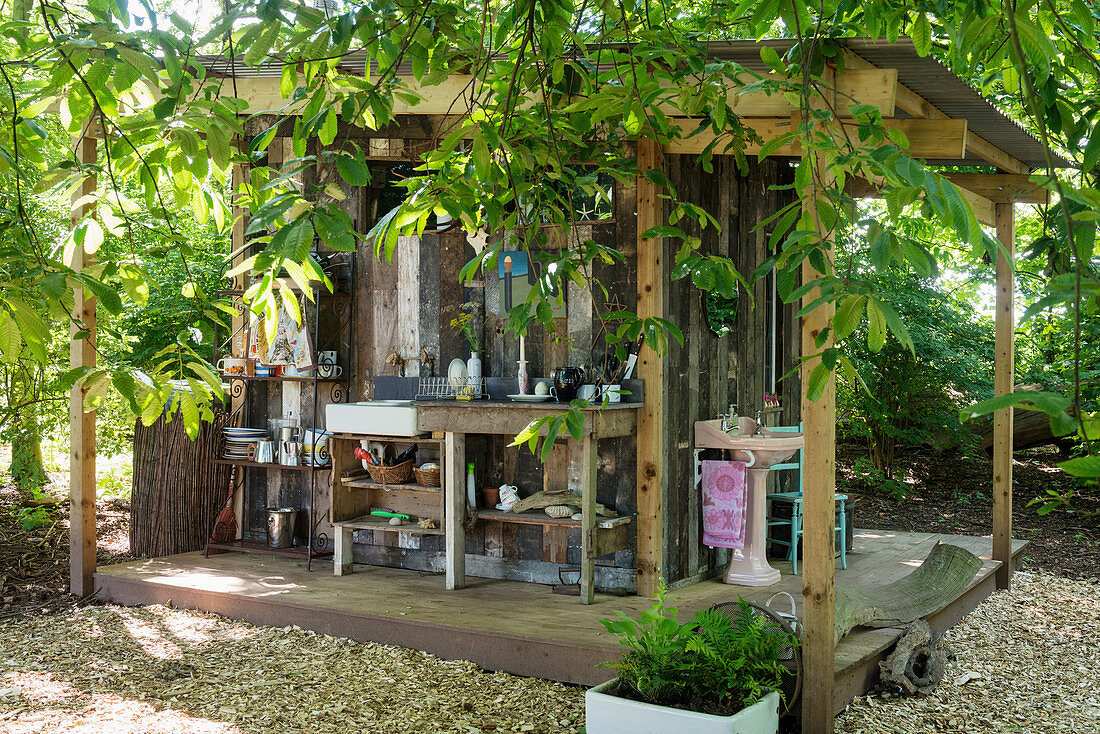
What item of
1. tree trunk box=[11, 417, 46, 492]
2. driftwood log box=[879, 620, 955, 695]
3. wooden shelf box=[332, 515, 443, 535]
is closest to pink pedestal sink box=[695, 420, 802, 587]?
driftwood log box=[879, 620, 955, 695]

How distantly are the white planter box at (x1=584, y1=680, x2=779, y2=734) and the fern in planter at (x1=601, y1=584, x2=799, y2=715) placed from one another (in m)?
0.06

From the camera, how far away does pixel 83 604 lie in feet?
18.5

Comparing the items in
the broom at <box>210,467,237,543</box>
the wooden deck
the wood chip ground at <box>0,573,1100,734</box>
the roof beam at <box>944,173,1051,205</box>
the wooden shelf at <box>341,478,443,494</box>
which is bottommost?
the wood chip ground at <box>0,573,1100,734</box>

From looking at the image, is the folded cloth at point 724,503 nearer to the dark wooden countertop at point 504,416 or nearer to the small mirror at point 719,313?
the dark wooden countertop at point 504,416

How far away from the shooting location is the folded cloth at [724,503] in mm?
5695

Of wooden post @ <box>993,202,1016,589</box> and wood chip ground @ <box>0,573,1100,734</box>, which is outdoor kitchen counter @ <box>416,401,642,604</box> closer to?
wood chip ground @ <box>0,573,1100,734</box>

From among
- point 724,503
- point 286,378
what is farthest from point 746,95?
point 286,378

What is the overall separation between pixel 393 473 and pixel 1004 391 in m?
3.88

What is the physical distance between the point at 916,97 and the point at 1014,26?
3.35 metres

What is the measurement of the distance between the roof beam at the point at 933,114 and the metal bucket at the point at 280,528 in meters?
4.44

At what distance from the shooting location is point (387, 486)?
577 cm

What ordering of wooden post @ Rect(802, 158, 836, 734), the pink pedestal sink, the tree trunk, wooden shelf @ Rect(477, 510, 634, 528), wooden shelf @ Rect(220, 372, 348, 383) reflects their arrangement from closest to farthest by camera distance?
wooden post @ Rect(802, 158, 836, 734)
wooden shelf @ Rect(477, 510, 634, 528)
the pink pedestal sink
wooden shelf @ Rect(220, 372, 348, 383)
the tree trunk

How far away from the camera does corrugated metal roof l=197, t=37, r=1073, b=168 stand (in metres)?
3.85

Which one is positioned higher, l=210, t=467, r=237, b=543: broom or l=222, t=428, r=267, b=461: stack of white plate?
l=222, t=428, r=267, b=461: stack of white plate
